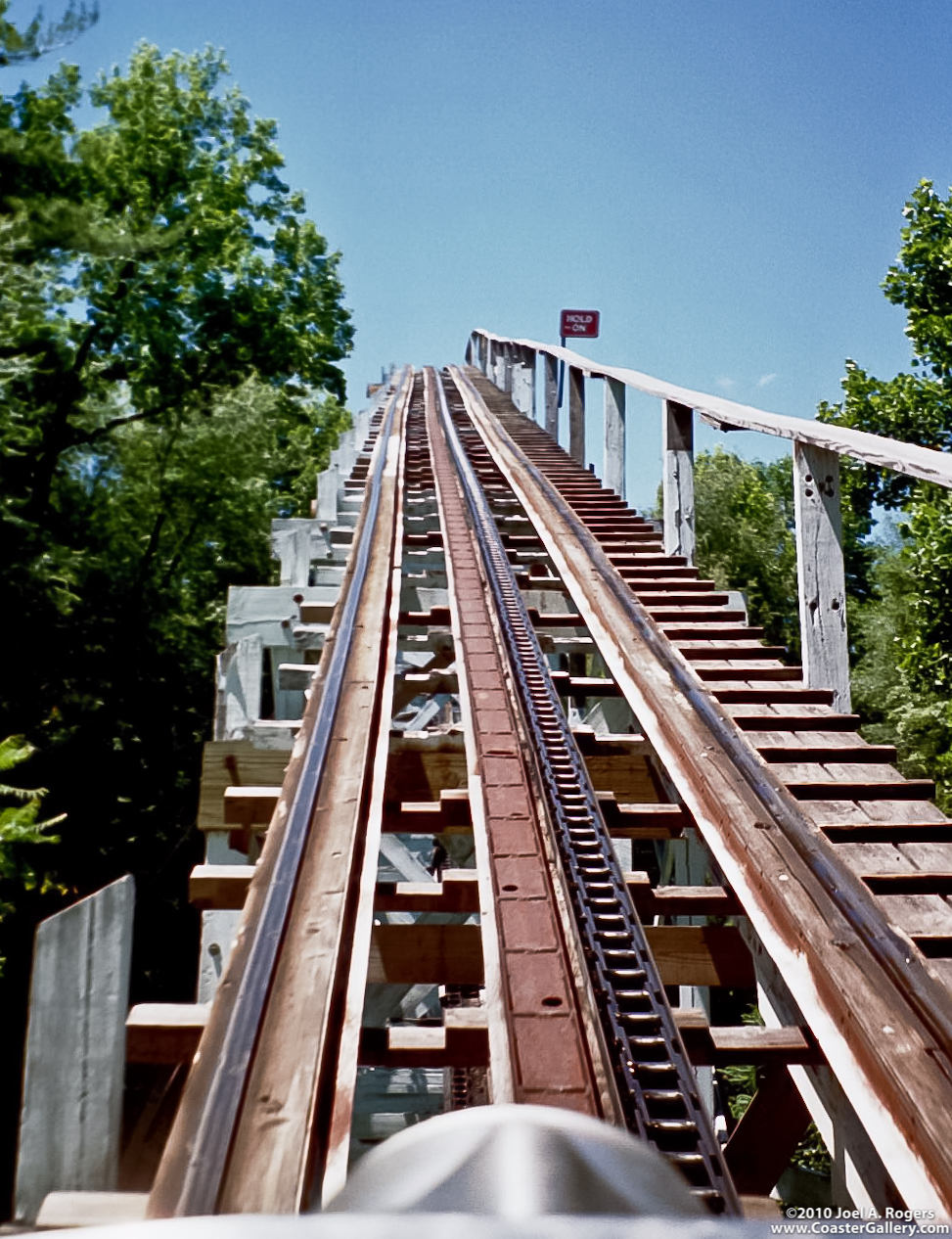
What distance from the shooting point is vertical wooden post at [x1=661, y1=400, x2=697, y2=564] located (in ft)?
19.6

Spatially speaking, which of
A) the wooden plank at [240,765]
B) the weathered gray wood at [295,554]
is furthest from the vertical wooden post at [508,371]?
the wooden plank at [240,765]

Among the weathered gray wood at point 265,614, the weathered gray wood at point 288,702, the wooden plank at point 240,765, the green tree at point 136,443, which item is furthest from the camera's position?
the green tree at point 136,443

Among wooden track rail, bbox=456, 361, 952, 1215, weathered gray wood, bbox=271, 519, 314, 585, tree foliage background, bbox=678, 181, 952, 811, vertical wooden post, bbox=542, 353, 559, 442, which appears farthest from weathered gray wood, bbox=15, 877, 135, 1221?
vertical wooden post, bbox=542, 353, 559, 442

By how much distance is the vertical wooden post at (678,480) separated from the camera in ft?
19.6

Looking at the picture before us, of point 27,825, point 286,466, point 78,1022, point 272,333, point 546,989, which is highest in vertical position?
point 272,333

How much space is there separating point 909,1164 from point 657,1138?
38cm

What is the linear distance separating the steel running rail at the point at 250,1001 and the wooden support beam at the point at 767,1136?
1.06 meters

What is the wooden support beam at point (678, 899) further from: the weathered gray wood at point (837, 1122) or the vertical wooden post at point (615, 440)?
the vertical wooden post at point (615, 440)

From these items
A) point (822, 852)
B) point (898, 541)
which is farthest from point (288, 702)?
point (898, 541)

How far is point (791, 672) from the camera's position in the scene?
4.05 meters

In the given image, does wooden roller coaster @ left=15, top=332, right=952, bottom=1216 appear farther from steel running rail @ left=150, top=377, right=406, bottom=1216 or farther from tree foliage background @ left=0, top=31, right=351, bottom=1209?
tree foliage background @ left=0, top=31, right=351, bottom=1209

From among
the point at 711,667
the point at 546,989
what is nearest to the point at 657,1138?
the point at 546,989

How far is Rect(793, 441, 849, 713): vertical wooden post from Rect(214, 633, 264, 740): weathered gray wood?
2.03 meters

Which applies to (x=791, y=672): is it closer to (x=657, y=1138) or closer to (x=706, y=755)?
(x=706, y=755)
